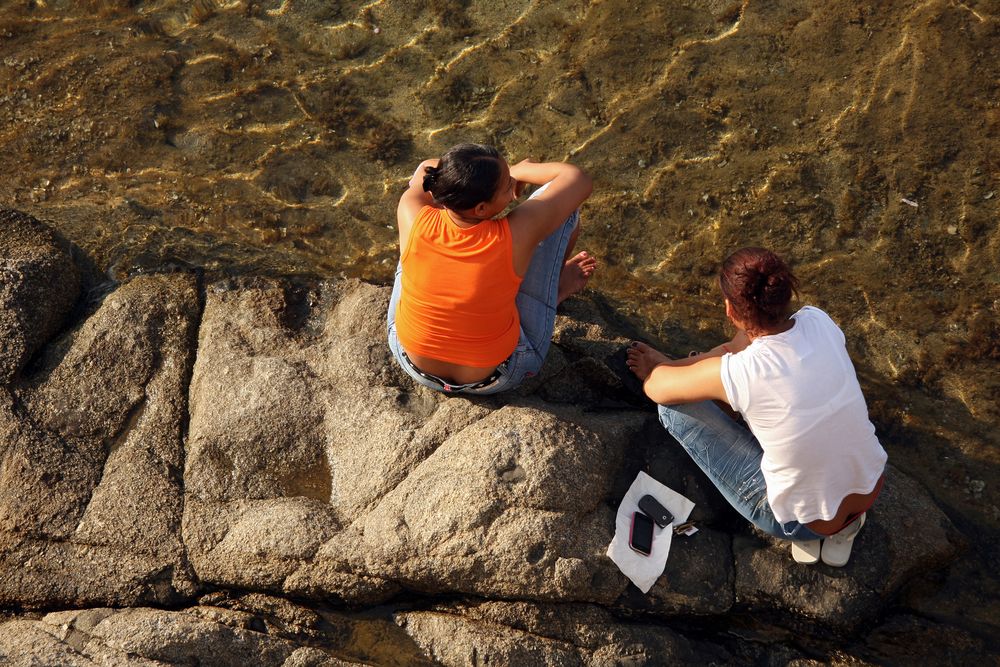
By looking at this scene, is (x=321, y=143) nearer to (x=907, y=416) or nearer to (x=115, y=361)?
(x=115, y=361)

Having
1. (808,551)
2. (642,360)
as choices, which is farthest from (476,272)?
(808,551)

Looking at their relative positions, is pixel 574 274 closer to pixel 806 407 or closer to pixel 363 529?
pixel 806 407

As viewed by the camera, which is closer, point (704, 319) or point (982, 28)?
point (704, 319)

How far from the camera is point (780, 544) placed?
386 centimetres

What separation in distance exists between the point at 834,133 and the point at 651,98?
1327 millimetres

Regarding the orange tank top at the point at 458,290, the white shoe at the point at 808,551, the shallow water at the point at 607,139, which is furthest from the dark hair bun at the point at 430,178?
the white shoe at the point at 808,551

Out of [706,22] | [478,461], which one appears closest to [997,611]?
[478,461]

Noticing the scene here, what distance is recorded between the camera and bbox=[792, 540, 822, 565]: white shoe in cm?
375

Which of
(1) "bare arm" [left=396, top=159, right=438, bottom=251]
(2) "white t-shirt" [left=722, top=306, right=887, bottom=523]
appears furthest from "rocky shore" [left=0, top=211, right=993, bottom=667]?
(1) "bare arm" [left=396, top=159, right=438, bottom=251]

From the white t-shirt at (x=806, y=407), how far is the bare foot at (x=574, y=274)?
1.48 m

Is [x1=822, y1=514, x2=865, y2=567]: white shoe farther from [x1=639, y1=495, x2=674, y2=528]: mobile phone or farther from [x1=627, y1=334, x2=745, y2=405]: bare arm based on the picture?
[x1=627, y1=334, x2=745, y2=405]: bare arm

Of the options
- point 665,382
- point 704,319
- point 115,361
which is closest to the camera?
point 665,382

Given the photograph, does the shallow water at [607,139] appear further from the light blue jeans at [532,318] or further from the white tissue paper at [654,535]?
the white tissue paper at [654,535]

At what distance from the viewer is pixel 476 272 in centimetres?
349
